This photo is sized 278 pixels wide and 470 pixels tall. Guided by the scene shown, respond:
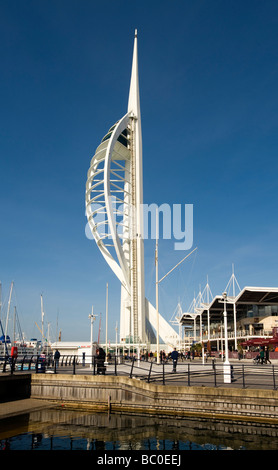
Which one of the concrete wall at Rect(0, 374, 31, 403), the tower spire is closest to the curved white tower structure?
the tower spire

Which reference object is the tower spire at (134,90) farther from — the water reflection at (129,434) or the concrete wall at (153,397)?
the water reflection at (129,434)

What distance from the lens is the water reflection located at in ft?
40.6

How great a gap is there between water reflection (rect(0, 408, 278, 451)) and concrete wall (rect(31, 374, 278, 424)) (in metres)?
0.62

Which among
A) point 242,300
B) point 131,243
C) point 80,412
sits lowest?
point 80,412


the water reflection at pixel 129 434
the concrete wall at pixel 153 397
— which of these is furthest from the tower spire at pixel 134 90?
the water reflection at pixel 129 434

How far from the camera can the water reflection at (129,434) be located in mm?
12367

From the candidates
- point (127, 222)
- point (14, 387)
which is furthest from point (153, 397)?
point (127, 222)

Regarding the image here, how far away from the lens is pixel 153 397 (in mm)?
17438

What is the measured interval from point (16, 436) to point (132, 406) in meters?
5.83

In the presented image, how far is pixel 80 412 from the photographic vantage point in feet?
59.4

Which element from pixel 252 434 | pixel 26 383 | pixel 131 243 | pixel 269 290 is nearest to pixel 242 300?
pixel 269 290

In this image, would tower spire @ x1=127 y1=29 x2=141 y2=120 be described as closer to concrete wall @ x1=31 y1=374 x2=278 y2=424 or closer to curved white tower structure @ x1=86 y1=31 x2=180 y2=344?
curved white tower structure @ x1=86 y1=31 x2=180 y2=344

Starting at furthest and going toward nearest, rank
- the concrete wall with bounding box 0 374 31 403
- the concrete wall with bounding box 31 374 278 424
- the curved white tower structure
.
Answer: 1. the curved white tower structure
2. the concrete wall with bounding box 0 374 31 403
3. the concrete wall with bounding box 31 374 278 424
